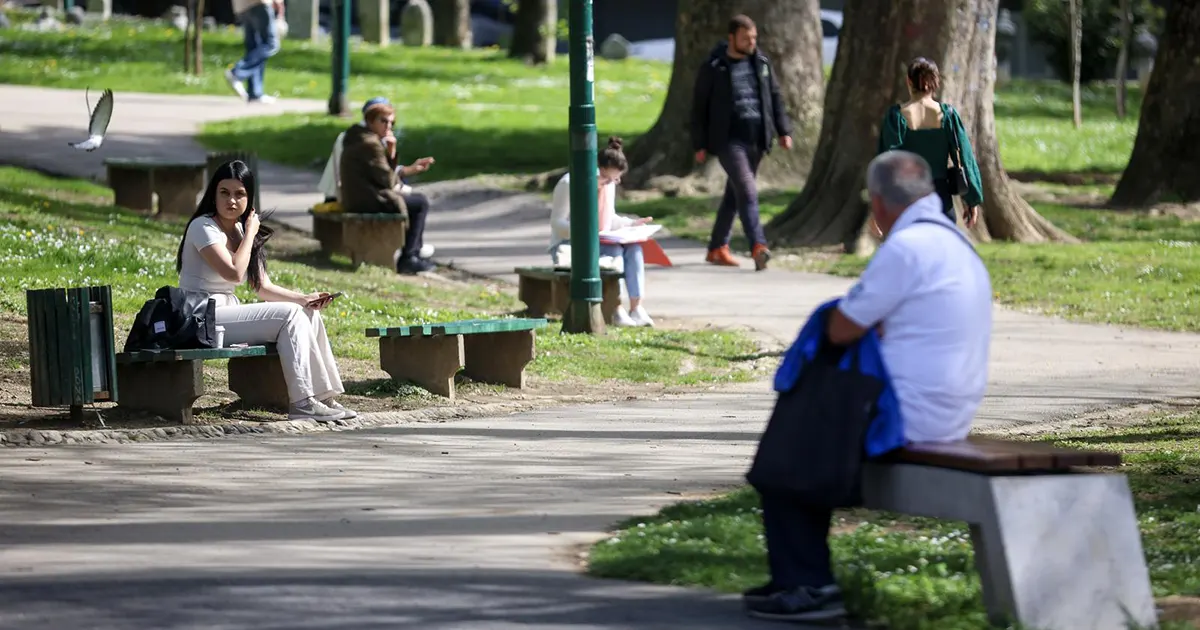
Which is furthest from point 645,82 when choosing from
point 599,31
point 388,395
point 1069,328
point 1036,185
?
point 388,395

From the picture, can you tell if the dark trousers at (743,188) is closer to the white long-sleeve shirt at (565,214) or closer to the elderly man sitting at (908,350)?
the white long-sleeve shirt at (565,214)

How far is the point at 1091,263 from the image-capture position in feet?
55.1

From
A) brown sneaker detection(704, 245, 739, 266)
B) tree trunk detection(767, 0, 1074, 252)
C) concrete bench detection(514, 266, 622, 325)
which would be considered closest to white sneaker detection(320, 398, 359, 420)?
concrete bench detection(514, 266, 622, 325)

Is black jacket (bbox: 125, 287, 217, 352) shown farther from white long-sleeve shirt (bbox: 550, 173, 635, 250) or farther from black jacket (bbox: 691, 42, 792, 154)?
black jacket (bbox: 691, 42, 792, 154)

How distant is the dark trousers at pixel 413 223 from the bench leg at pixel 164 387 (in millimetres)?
6943

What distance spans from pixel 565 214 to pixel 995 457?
8.93 meters

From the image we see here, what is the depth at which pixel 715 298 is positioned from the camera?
1545 centimetres

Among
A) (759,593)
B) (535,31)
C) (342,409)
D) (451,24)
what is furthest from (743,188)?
(451,24)

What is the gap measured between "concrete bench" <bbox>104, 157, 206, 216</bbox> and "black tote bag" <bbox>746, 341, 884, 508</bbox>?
13865 millimetres

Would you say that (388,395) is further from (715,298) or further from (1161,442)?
(715,298)

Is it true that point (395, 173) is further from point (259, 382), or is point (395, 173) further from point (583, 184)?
point (259, 382)

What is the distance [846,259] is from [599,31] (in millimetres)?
38398

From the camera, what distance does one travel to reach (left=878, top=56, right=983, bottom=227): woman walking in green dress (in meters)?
12.3

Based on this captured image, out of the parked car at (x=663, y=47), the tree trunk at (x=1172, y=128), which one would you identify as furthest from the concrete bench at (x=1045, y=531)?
the parked car at (x=663, y=47)
